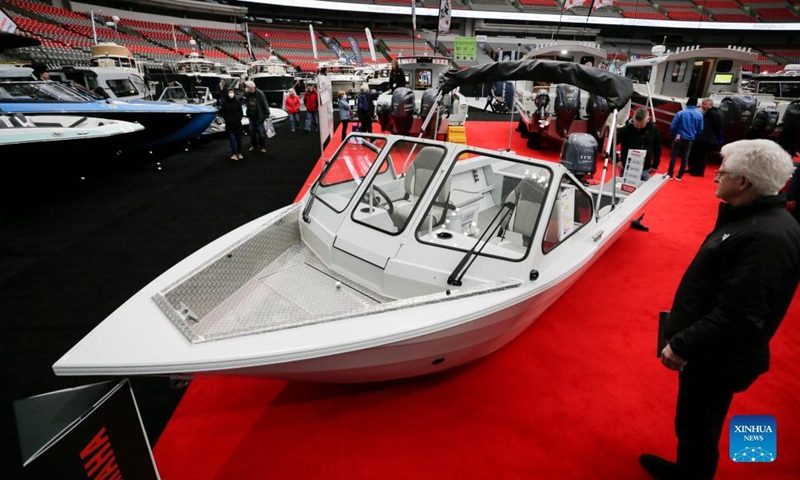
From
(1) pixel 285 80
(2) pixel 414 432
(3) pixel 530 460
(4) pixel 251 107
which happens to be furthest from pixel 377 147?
(1) pixel 285 80

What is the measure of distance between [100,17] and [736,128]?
32.5 metres

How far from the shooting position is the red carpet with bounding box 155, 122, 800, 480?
2.09m

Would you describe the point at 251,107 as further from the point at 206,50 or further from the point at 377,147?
the point at 206,50

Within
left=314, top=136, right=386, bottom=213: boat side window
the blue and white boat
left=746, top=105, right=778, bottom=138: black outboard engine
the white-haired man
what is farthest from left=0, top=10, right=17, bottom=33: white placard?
left=746, top=105, right=778, bottom=138: black outboard engine

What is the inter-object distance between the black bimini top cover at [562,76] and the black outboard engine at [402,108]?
16.8 ft

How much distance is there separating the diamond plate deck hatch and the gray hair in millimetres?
1144

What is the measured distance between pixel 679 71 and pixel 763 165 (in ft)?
41.4

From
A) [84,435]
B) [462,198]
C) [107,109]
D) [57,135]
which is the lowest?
[84,435]

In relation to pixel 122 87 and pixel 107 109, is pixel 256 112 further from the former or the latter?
pixel 122 87

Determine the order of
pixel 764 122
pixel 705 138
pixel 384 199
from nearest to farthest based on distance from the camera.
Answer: pixel 384 199 → pixel 705 138 → pixel 764 122

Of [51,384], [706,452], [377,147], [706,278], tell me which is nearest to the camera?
[706,278]

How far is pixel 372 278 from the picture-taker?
8.89 ft

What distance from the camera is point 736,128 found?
26.0 feet

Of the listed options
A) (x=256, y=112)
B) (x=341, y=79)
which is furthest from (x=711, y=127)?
(x=341, y=79)
